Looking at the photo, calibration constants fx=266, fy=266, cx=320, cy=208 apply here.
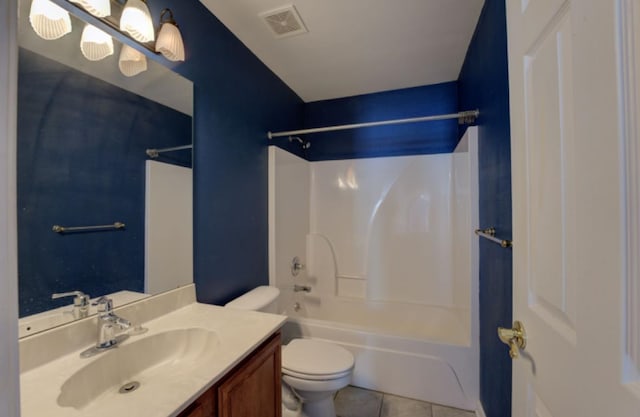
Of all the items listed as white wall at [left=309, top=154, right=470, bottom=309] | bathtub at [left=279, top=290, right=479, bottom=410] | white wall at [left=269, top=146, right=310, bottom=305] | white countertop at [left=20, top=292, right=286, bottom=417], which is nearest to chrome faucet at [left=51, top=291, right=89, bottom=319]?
white countertop at [left=20, top=292, right=286, bottom=417]

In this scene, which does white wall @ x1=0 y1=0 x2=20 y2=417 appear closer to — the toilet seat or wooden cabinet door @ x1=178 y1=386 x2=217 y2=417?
wooden cabinet door @ x1=178 y1=386 x2=217 y2=417

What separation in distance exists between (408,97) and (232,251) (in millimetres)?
2131

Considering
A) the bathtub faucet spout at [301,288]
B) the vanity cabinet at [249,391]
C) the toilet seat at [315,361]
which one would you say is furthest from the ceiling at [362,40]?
the toilet seat at [315,361]

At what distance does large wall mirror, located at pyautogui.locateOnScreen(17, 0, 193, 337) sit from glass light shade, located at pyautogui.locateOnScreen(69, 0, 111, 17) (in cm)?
6

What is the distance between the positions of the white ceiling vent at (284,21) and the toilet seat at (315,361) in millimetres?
2029

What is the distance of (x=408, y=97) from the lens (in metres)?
2.56

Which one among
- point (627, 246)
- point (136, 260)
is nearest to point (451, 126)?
point (627, 246)

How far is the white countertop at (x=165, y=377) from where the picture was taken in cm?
66

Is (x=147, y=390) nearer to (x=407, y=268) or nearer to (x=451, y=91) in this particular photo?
(x=407, y=268)

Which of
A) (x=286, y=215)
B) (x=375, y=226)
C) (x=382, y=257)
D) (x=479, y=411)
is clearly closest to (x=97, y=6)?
(x=286, y=215)

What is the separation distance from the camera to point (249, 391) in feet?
3.28

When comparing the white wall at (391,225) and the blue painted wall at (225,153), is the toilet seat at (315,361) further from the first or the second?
the white wall at (391,225)

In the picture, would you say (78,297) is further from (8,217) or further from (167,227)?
(8,217)

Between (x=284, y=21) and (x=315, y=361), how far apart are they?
2.05 m
